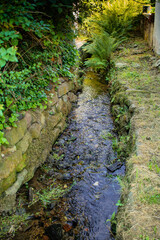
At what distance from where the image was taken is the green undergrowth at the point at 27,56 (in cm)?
235

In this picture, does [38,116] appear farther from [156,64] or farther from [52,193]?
[156,64]

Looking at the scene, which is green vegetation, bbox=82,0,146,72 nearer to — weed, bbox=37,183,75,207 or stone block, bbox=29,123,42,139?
stone block, bbox=29,123,42,139

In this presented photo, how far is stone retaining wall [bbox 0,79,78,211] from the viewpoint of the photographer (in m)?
2.34

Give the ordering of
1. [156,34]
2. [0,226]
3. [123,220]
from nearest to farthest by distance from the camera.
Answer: [123,220] < [0,226] < [156,34]

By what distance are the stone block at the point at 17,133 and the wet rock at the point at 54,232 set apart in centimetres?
111

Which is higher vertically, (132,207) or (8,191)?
(132,207)

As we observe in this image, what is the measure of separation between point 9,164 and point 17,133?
0.41m

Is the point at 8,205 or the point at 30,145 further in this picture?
the point at 30,145

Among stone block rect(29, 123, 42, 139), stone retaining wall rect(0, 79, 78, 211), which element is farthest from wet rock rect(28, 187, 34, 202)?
stone block rect(29, 123, 42, 139)

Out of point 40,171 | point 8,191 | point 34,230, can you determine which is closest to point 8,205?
point 8,191

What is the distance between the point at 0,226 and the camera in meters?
2.21

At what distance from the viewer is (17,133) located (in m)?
2.55

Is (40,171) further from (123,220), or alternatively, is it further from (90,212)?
(123,220)

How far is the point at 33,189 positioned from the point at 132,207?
1.53 meters
